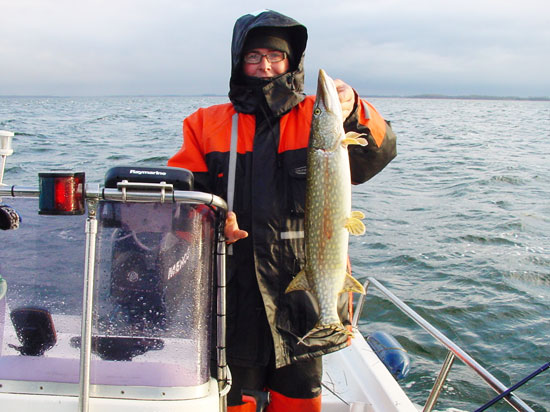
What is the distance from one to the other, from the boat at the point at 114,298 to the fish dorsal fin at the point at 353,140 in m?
0.71

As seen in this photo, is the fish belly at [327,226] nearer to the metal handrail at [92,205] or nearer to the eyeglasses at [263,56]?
the metal handrail at [92,205]

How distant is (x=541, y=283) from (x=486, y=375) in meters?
7.13

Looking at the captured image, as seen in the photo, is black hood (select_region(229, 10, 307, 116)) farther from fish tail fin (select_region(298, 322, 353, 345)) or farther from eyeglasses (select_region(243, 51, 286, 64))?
fish tail fin (select_region(298, 322, 353, 345))

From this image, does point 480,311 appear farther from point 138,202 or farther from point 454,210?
point 138,202

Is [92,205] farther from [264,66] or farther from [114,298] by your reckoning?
[264,66]

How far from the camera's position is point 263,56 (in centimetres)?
288

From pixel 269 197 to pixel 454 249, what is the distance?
8.73 m

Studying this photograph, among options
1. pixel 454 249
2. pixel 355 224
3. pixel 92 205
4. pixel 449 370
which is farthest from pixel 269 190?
pixel 454 249

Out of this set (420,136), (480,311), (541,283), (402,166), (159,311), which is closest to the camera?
(159,311)

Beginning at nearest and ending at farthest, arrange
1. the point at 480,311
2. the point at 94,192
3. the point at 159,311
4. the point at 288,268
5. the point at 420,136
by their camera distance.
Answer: the point at 94,192 < the point at 159,311 < the point at 288,268 < the point at 480,311 < the point at 420,136

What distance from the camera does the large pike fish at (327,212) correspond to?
2426mm

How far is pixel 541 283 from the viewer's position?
9.02m

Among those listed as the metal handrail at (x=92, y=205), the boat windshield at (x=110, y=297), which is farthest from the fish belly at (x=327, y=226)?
the boat windshield at (x=110, y=297)

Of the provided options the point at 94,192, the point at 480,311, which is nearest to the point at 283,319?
the point at 94,192
